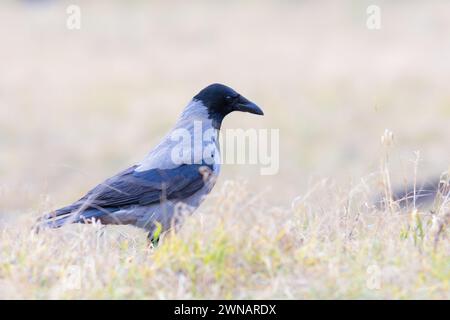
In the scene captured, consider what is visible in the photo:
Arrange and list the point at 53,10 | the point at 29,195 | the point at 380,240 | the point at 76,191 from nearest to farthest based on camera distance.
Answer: the point at 380,240 → the point at 29,195 → the point at 76,191 → the point at 53,10

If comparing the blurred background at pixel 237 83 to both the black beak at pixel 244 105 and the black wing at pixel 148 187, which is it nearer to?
the black beak at pixel 244 105

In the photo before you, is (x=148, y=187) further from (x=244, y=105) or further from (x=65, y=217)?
(x=244, y=105)

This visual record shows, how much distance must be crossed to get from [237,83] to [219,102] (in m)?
10.8

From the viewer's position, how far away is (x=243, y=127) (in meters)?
15.6

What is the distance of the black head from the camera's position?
7.49 metres

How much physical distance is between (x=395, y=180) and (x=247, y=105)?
4442mm

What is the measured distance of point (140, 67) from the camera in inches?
776

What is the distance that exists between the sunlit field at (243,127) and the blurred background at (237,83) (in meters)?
0.05

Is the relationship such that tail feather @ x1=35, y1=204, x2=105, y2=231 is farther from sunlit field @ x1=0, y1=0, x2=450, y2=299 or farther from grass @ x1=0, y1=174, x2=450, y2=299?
grass @ x1=0, y1=174, x2=450, y2=299

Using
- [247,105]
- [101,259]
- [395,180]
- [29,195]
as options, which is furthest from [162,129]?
[101,259]

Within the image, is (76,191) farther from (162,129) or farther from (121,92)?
(121,92)

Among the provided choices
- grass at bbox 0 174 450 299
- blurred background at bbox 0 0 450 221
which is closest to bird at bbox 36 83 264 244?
grass at bbox 0 174 450 299

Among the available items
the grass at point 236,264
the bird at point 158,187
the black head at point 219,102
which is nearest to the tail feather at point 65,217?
the bird at point 158,187

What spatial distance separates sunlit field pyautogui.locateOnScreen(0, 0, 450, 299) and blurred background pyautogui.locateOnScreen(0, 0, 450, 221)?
0.05m
